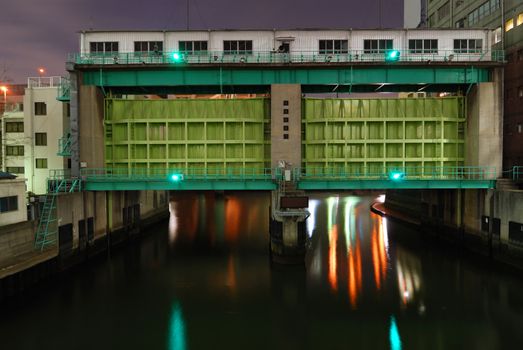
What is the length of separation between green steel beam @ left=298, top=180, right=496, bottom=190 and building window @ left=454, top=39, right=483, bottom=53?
12.4 meters

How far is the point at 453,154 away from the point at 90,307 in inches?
1176

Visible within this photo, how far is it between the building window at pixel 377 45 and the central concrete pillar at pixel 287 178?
8239 millimetres

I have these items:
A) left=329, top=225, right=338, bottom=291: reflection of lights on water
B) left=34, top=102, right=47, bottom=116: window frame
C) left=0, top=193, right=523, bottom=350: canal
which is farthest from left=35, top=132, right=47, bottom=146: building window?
left=329, top=225, right=338, bottom=291: reflection of lights on water

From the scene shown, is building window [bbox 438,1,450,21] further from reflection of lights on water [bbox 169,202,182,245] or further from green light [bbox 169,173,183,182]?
reflection of lights on water [bbox 169,202,182,245]

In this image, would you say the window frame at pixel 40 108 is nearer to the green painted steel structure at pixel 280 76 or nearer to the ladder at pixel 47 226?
the green painted steel structure at pixel 280 76

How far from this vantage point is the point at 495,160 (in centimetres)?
2831

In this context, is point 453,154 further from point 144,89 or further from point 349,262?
point 144,89

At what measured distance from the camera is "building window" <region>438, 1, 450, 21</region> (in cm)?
4946

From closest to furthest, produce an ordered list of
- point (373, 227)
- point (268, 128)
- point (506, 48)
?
point (268, 128) < point (506, 48) < point (373, 227)

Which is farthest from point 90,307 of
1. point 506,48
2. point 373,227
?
point 506,48

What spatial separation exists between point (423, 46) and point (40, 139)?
3855 cm

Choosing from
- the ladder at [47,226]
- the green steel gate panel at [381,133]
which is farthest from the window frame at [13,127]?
the green steel gate panel at [381,133]

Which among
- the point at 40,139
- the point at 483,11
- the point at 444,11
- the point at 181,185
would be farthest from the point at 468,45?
the point at 40,139

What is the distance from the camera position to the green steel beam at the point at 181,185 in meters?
27.4
